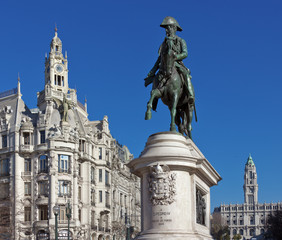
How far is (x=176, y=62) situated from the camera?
15.0 metres

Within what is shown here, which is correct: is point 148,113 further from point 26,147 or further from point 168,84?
point 26,147

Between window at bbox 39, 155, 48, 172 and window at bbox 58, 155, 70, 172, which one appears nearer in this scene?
window at bbox 39, 155, 48, 172

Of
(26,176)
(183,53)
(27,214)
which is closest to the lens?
Result: (183,53)

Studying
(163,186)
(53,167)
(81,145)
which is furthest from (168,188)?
(81,145)

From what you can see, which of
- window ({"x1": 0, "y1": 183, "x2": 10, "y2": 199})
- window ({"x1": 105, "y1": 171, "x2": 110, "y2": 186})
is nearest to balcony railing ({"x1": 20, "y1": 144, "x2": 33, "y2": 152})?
window ({"x1": 0, "y1": 183, "x2": 10, "y2": 199})

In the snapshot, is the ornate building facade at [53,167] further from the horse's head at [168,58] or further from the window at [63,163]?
the horse's head at [168,58]

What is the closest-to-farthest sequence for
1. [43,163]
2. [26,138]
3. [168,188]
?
[168,188] < [43,163] < [26,138]

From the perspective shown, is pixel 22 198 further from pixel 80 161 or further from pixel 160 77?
pixel 160 77

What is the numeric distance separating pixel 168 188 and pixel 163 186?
13 centimetres

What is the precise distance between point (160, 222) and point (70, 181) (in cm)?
Result: 5608

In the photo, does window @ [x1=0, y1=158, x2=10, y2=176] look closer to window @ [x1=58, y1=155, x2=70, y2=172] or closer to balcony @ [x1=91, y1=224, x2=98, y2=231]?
window @ [x1=58, y1=155, x2=70, y2=172]

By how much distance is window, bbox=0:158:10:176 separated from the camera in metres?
69.4

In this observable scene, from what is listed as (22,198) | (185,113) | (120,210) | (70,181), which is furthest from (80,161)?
(185,113)

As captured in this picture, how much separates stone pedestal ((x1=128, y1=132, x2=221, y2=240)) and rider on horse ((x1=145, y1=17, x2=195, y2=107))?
70.7 inches
